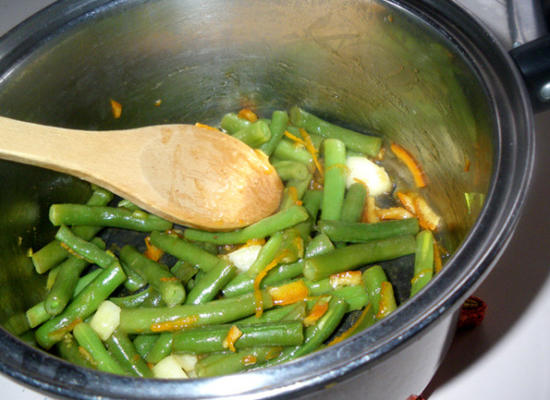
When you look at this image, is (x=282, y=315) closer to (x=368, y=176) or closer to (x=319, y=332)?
(x=319, y=332)

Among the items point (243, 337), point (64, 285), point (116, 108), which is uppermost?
point (116, 108)

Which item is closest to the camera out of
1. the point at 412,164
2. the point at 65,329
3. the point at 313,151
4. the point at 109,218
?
the point at 65,329

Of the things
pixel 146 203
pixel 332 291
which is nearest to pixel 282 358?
pixel 332 291

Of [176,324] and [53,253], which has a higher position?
[53,253]

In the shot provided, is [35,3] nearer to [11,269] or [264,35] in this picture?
[264,35]

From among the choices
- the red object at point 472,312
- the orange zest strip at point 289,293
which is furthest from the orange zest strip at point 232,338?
the red object at point 472,312

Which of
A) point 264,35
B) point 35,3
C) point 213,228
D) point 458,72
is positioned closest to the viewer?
point 458,72

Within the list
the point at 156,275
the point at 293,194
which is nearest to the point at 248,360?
the point at 156,275
